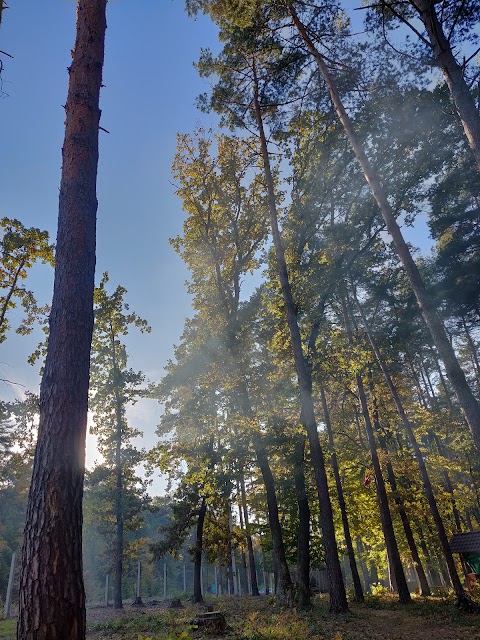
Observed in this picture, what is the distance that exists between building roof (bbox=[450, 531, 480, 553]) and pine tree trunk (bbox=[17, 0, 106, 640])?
58.7 feet

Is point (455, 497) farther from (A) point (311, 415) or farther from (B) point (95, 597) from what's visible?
(B) point (95, 597)

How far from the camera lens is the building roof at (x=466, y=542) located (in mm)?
15860

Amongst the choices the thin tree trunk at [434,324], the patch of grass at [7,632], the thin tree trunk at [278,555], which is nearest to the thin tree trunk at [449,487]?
the thin tree trunk at [278,555]

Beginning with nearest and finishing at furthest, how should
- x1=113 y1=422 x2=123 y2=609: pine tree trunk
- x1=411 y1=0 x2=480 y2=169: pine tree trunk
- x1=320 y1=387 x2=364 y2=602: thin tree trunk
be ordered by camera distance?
x1=411 y1=0 x2=480 y2=169: pine tree trunk < x1=320 y1=387 x2=364 y2=602: thin tree trunk < x1=113 y1=422 x2=123 y2=609: pine tree trunk

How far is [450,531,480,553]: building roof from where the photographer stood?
15.9m

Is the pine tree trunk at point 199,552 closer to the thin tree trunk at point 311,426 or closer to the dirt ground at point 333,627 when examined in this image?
the dirt ground at point 333,627

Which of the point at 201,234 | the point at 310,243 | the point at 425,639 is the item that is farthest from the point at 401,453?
→ the point at 201,234

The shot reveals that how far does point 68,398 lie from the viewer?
3998 millimetres

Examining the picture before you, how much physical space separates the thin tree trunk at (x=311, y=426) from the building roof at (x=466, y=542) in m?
6.91

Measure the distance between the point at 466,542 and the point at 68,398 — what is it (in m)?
19.0

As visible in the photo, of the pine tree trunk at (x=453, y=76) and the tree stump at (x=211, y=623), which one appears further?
the tree stump at (x=211, y=623)

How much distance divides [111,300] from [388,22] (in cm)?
1874

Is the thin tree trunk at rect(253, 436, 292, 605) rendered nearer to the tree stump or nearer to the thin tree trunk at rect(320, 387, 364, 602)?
the thin tree trunk at rect(320, 387, 364, 602)

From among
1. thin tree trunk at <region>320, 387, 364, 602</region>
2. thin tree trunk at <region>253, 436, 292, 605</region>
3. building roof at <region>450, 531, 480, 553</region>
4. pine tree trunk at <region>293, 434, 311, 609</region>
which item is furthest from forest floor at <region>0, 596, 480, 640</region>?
thin tree trunk at <region>320, 387, 364, 602</region>
